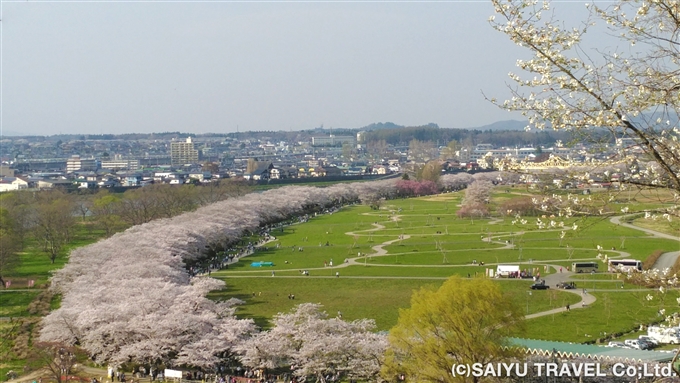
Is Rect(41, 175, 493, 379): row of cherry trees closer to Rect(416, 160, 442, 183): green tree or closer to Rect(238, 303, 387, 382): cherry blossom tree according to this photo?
Rect(238, 303, 387, 382): cherry blossom tree

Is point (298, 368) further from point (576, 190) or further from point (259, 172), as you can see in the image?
point (259, 172)

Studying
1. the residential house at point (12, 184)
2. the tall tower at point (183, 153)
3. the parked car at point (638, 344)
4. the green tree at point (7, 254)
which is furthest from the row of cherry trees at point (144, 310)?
the tall tower at point (183, 153)

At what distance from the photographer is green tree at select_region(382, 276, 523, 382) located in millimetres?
15109

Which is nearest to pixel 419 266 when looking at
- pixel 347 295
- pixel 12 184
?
pixel 347 295

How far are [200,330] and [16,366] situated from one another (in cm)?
549

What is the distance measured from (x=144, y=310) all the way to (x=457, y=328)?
12237 millimetres

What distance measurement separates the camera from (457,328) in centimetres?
1521

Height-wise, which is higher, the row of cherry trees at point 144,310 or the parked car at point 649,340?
the parked car at point 649,340

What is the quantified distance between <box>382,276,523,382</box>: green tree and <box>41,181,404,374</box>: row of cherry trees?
516 cm

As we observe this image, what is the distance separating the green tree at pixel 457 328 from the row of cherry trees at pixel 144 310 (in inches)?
203

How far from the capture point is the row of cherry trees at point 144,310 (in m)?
21.8

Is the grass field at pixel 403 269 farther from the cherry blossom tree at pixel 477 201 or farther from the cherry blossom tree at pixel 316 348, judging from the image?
the cherry blossom tree at pixel 316 348

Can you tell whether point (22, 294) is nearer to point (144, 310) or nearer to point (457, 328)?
point (144, 310)

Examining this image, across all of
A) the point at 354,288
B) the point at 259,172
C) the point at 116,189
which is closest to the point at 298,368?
the point at 354,288
